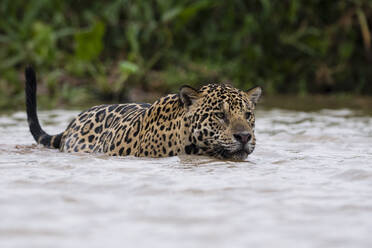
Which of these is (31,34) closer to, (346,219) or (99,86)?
(99,86)

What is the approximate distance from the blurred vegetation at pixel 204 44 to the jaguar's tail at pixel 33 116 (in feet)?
21.0

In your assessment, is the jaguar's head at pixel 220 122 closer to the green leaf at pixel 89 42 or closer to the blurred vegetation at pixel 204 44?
the green leaf at pixel 89 42

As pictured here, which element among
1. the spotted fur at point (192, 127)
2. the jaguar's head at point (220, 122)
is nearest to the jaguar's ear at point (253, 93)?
the spotted fur at point (192, 127)

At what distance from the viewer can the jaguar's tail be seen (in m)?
7.00

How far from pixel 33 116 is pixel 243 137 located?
2.66 m

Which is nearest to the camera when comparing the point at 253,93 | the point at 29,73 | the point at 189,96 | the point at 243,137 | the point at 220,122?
the point at 243,137

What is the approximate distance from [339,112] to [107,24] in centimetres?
586

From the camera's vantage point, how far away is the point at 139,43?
14.5 m

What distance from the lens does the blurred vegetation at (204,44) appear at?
1394 cm

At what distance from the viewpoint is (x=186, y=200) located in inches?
164

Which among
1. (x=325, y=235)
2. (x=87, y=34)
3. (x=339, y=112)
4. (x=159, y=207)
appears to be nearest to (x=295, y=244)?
(x=325, y=235)

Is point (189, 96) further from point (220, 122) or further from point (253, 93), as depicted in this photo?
point (253, 93)

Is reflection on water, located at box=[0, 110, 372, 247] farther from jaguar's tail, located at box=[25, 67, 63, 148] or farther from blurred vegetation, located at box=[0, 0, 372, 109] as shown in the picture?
blurred vegetation, located at box=[0, 0, 372, 109]

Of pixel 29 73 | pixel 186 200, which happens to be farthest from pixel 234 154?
pixel 29 73
